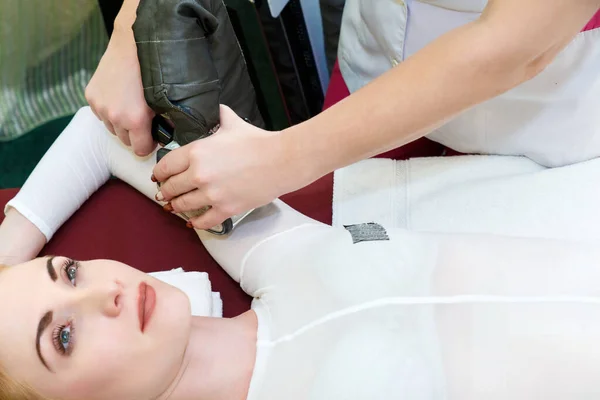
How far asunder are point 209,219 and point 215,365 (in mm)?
238

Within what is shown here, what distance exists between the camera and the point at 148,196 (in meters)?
1.24

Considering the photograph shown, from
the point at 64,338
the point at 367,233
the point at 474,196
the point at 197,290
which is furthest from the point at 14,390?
the point at 474,196

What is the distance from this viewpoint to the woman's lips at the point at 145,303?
866 mm

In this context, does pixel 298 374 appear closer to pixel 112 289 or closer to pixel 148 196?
pixel 112 289

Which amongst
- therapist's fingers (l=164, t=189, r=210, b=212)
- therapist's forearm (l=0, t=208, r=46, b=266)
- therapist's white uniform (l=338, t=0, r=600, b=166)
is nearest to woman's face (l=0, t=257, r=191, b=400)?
therapist's fingers (l=164, t=189, r=210, b=212)

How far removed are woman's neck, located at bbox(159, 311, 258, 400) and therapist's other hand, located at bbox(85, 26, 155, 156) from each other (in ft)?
1.16

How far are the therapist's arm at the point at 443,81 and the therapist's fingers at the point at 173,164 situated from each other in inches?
6.4

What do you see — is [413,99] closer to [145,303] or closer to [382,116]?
[382,116]

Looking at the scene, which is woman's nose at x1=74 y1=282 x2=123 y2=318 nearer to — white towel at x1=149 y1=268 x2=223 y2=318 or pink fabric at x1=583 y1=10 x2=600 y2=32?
white towel at x1=149 y1=268 x2=223 y2=318

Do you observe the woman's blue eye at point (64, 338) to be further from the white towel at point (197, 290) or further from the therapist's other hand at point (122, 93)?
Answer: the therapist's other hand at point (122, 93)

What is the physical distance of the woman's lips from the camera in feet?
2.84

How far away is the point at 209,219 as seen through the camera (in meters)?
0.96

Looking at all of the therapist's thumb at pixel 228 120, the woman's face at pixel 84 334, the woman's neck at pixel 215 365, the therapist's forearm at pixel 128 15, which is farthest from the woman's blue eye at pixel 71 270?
the therapist's forearm at pixel 128 15

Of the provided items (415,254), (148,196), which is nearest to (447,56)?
(415,254)
